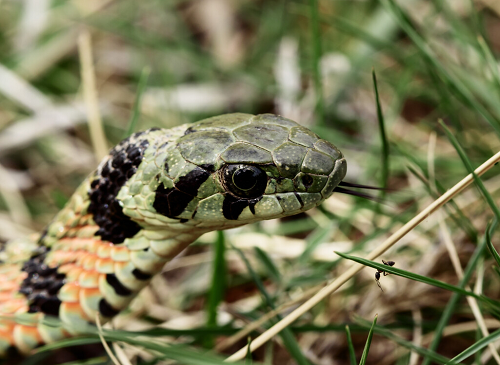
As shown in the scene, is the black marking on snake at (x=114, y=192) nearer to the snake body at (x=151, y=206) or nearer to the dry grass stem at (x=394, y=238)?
the snake body at (x=151, y=206)

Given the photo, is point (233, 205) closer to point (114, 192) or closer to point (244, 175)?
point (244, 175)

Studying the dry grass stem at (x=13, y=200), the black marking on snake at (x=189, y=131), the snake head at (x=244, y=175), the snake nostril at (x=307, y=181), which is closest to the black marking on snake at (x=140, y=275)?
the snake head at (x=244, y=175)

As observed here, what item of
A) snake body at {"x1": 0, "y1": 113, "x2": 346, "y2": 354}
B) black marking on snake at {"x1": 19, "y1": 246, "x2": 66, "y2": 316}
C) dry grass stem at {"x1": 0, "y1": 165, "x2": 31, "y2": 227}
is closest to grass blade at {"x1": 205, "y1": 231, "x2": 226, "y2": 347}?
snake body at {"x1": 0, "y1": 113, "x2": 346, "y2": 354}

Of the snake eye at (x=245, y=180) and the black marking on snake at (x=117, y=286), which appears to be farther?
the black marking on snake at (x=117, y=286)

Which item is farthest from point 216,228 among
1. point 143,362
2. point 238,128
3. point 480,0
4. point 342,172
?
point 480,0

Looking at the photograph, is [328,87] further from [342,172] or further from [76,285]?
[76,285]

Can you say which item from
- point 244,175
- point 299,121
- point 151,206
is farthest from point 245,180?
point 299,121

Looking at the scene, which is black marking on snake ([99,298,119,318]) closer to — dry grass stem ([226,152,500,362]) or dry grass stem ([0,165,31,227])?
dry grass stem ([226,152,500,362])
